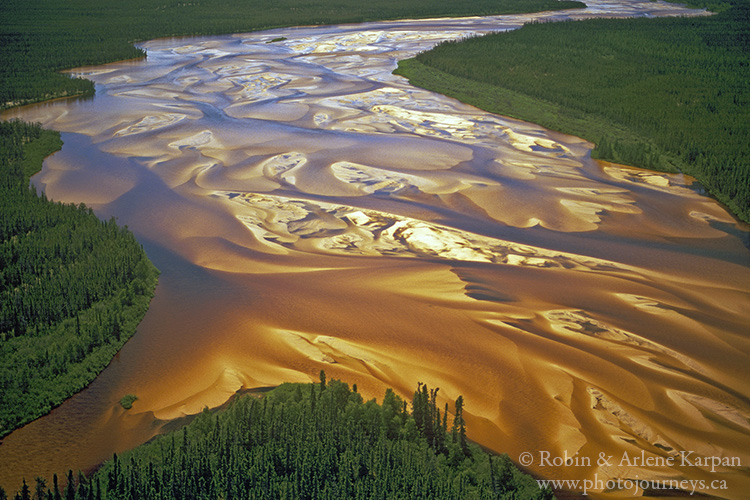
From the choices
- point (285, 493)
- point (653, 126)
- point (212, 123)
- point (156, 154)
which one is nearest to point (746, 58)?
point (653, 126)

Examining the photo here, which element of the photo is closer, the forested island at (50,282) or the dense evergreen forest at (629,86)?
the forested island at (50,282)

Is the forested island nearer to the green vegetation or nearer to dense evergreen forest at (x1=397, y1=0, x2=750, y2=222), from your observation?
the green vegetation

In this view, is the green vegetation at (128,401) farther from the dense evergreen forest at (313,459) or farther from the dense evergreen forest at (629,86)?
the dense evergreen forest at (629,86)

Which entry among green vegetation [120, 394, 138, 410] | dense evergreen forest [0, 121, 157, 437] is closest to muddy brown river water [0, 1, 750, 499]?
green vegetation [120, 394, 138, 410]

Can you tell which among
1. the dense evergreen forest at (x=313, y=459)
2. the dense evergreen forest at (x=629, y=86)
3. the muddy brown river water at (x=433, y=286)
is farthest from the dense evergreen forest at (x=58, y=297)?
the dense evergreen forest at (x=629, y=86)

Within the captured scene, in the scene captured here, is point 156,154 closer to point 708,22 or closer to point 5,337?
point 5,337

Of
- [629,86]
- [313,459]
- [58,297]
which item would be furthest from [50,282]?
[629,86]

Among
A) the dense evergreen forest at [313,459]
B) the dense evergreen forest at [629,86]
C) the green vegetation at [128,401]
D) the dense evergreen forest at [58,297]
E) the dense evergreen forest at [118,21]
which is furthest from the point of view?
the dense evergreen forest at [118,21]
